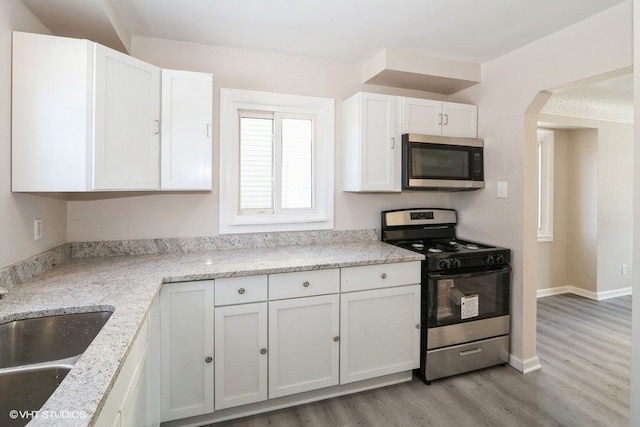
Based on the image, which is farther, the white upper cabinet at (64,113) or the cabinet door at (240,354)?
the cabinet door at (240,354)

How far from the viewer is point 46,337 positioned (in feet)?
4.05

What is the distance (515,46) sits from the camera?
7.75 ft

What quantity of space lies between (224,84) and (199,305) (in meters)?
1.56

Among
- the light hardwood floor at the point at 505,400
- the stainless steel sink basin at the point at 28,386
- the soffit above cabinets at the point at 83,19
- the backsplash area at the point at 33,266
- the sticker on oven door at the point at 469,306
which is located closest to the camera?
the stainless steel sink basin at the point at 28,386

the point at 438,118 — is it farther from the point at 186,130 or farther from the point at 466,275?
the point at 186,130

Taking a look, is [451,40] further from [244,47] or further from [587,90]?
[587,90]

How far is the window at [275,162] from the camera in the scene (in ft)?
7.89

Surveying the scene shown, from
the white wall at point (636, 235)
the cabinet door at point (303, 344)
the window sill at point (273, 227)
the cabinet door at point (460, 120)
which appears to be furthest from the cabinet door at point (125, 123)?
the white wall at point (636, 235)

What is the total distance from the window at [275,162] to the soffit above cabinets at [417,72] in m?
0.46

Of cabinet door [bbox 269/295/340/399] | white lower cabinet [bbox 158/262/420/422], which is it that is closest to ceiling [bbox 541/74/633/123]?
white lower cabinet [bbox 158/262/420/422]

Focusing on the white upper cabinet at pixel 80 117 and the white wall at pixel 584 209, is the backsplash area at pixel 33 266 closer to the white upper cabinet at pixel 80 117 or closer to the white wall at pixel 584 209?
the white upper cabinet at pixel 80 117

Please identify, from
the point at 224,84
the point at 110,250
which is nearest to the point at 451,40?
the point at 224,84

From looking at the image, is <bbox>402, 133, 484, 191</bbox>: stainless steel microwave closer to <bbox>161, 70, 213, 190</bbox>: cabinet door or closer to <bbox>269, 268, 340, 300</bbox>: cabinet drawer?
<bbox>269, 268, 340, 300</bbox>: cabinet drawer

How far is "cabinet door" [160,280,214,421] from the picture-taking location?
5.67 feet
